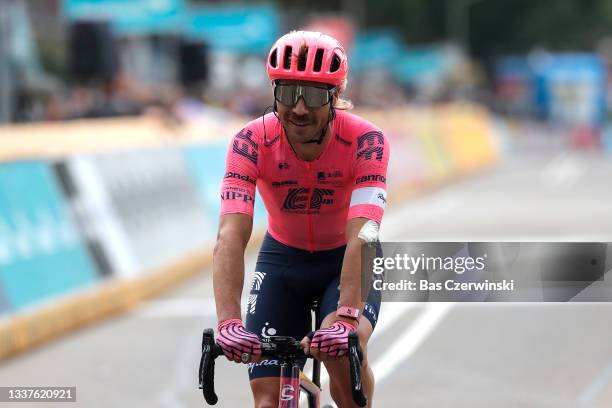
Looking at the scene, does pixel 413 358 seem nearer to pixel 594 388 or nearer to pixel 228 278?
pixel 594 388

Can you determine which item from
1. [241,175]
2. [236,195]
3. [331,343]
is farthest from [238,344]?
[241,175]

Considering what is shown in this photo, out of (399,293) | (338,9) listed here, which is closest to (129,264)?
(399,293)

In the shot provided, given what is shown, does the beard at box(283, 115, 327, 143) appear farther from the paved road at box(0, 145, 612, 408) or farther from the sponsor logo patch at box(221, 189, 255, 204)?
the paved road at box(0, 145, 612, 408)

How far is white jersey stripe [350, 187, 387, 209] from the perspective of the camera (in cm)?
511

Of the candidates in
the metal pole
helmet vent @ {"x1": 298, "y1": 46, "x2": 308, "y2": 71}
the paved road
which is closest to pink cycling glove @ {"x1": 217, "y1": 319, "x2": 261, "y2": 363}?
helmet vent @ {"x1": 298, "y1": 46, "x2": 308, "y2": 71}

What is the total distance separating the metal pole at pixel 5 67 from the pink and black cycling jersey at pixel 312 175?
9.76 metres

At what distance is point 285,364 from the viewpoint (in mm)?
4766

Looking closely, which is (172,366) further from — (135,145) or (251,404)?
(135,145)

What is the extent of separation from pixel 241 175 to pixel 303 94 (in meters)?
0.47

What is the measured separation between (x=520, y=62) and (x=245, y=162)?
83.9 metres

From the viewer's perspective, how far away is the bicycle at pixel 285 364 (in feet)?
14.6

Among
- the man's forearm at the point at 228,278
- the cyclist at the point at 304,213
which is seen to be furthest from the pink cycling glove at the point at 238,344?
the man's forearm at the point at 228,278

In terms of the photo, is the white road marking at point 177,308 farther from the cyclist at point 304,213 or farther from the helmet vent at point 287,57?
the helmet vent at point 287,57

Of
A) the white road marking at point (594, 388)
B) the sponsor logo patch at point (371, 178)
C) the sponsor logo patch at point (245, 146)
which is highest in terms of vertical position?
the white road marking at point (594, 388)
